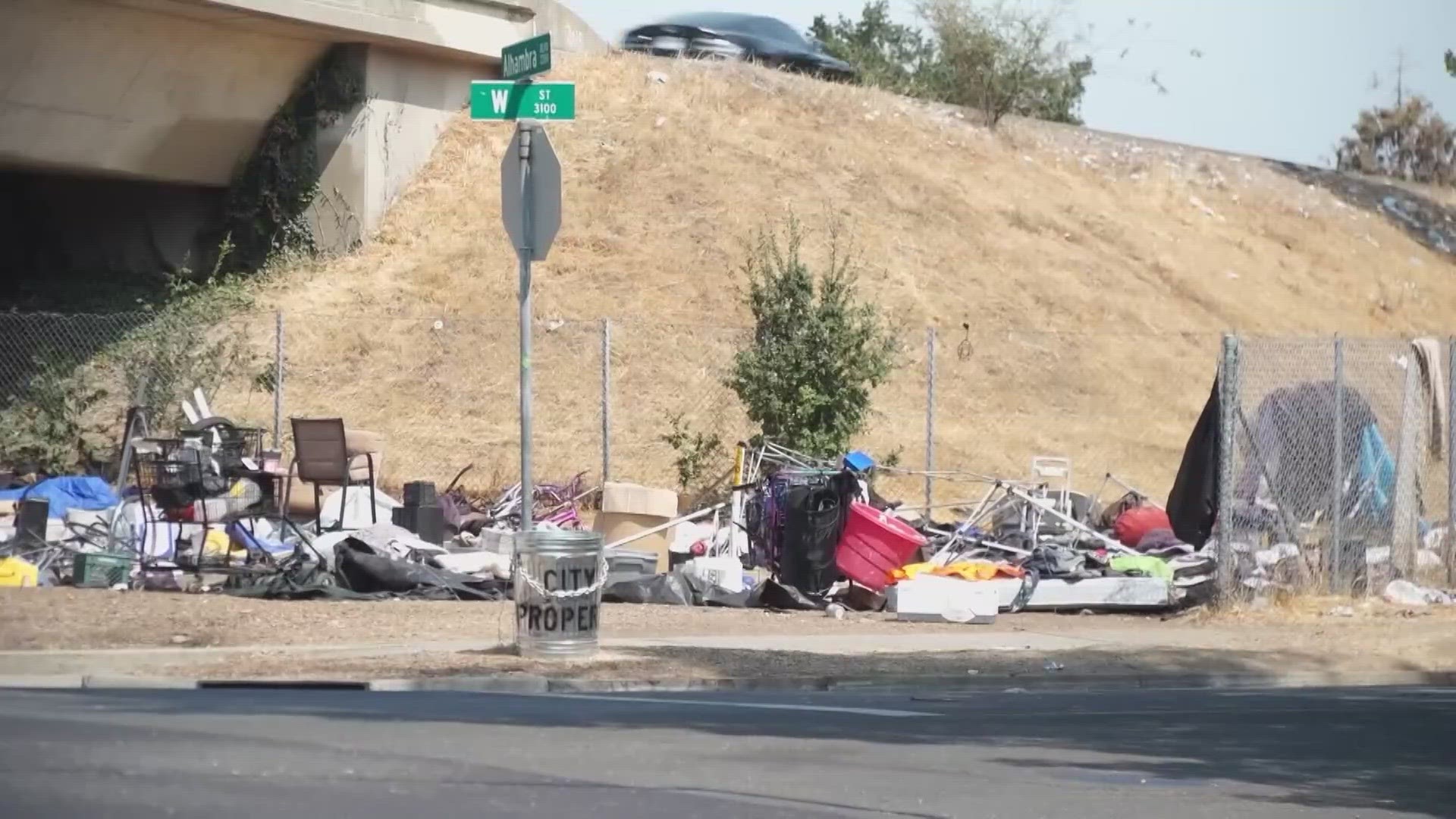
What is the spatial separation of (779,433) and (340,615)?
884 centimetres

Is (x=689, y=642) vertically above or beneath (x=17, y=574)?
beneath

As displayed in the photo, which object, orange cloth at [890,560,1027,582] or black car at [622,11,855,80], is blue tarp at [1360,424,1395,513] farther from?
black car at [622,11,855,80]

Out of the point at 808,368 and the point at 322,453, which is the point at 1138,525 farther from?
the point at 322,453

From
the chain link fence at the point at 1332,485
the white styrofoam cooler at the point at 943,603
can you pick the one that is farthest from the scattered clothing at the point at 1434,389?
the white styrofoam cooler at the point at 943,603

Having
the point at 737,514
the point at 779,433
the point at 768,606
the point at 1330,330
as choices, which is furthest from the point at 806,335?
the point at 1330,330

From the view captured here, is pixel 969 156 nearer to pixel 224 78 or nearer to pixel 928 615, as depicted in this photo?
pixel 224 78

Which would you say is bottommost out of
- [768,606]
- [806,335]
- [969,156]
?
[768,606]

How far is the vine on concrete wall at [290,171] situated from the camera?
29.0 m

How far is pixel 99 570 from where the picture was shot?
15062mm

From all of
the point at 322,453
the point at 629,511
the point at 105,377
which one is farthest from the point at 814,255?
the point at 322,453

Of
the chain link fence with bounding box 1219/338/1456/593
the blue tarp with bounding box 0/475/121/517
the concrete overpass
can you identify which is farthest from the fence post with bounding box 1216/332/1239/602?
the concrete overpass

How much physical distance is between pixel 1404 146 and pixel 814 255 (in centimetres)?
2809

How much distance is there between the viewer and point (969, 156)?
35719 mm

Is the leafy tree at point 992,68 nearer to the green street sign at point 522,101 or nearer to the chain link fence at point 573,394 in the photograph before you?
the chain link fence at point 573,394
